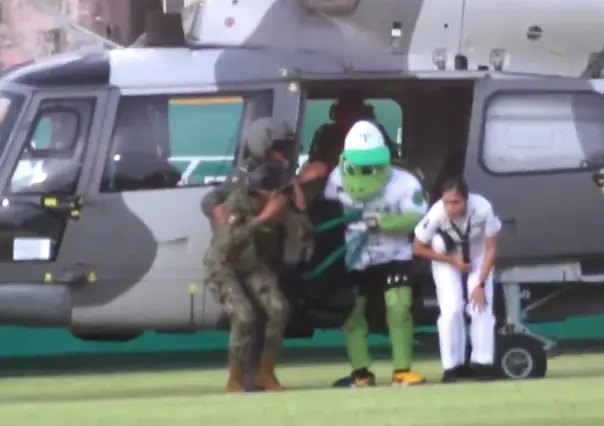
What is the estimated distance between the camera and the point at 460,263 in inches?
479

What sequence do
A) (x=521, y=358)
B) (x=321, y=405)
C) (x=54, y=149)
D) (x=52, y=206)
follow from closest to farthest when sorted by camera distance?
(x=321, y=405) < (x=521, y=358) < (x=52, y=206) < (x=54, y=149)

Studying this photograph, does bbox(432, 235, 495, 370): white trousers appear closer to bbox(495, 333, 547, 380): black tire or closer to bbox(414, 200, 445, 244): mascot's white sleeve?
bbox(414, 200, 445, 244): mascot's white sleeve

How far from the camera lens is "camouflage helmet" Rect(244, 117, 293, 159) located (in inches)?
479

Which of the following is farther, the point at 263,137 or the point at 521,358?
the point at 521,358

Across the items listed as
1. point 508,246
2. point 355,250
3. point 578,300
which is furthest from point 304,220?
point 578,300

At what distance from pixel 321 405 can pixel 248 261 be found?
1.68m

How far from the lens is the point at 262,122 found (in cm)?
1252

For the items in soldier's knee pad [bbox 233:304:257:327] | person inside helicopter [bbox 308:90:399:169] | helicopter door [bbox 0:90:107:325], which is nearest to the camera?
soldier's knee pad [bbox 233:304:257:327]

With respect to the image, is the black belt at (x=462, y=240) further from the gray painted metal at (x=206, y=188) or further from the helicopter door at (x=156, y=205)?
the helicopter door at (x=156, y=205)

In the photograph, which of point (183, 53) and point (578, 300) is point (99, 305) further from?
point (578, 300)

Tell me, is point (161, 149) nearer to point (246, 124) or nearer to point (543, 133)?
point (246, 124)

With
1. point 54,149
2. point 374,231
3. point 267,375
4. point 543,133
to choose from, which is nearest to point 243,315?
point 267,375

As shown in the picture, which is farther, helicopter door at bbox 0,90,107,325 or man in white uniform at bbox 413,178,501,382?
helicopter door at bbox 0,90,107,325

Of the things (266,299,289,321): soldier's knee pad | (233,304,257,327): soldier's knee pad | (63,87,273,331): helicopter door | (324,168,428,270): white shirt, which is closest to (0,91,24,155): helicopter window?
(63,87,273,331): helicopter door
